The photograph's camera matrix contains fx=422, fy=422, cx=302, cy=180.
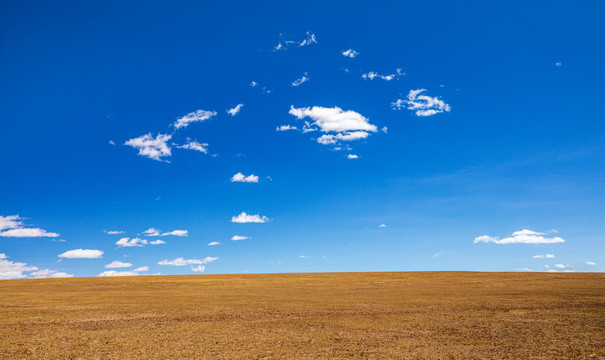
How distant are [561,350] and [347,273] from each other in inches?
2023

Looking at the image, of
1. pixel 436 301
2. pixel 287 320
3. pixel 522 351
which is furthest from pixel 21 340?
pixel 436 301

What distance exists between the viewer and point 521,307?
24062 mm

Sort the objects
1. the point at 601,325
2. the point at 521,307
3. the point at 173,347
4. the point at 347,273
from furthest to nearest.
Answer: the point at 347,273
the point at 521,307
the point at 601,325
the point at 173,347

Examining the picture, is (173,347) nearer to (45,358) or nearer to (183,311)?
(45,358)

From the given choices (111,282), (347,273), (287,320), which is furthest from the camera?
(347,273)

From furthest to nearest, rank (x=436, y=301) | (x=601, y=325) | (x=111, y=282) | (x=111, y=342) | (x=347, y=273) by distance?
(x=347, y=273) → (x=111, y=282) → (x=436, y=301) → (x=601, y=325) → (x=111, y=342)

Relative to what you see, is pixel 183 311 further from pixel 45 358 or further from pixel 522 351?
pixel 522 351

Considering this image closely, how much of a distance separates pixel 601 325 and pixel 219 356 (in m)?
15.8

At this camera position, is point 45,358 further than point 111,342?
No

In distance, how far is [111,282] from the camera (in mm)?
55312

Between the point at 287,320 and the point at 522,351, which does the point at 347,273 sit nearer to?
the point at 287,320

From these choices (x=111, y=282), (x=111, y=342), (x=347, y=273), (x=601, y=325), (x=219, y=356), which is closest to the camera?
(x=219, y=356)

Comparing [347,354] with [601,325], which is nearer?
[347,354]

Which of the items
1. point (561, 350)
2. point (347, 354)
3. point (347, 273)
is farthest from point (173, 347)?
point (347, 273)
